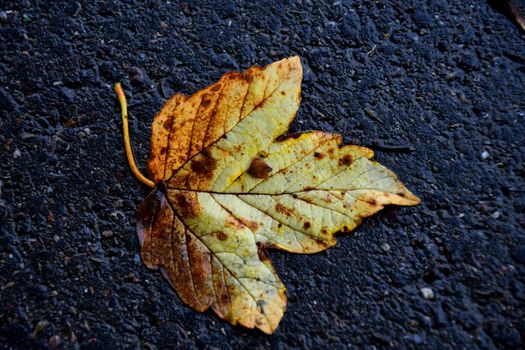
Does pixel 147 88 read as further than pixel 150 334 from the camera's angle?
Yes

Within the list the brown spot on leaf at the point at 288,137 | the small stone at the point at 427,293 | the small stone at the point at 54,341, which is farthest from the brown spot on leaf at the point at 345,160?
the small stone at the point at 54,341

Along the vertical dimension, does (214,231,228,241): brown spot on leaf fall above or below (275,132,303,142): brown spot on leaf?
below

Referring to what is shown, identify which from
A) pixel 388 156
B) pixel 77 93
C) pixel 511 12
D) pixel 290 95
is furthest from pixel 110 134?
pixel 511 12

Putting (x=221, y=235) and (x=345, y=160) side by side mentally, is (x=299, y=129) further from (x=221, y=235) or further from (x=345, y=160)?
(x=221, y=235)

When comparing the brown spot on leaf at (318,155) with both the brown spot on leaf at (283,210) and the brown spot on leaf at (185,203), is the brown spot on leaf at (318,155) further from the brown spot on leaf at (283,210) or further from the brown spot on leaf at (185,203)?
the brown spot on leaf at (185,203)

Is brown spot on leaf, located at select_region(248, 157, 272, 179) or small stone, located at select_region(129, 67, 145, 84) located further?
small stone, located at select_region(129, 67, 145, 84)

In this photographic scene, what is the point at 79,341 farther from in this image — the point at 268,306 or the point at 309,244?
the point at 309,244

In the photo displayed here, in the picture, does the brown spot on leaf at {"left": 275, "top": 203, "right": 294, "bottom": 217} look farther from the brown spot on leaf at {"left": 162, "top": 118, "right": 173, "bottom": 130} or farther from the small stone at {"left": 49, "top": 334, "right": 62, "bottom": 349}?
the small stone at {"left": 49, "top": 334, "right": 62, "bottom": 349}

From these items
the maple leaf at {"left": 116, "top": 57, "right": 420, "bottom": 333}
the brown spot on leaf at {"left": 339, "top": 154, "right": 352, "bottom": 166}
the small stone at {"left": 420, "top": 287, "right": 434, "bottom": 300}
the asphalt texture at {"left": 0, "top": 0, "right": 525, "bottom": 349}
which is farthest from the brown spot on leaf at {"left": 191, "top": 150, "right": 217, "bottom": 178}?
the small stone at {"left": 420, "top": 287, "right": 434, "bottom": 300}
